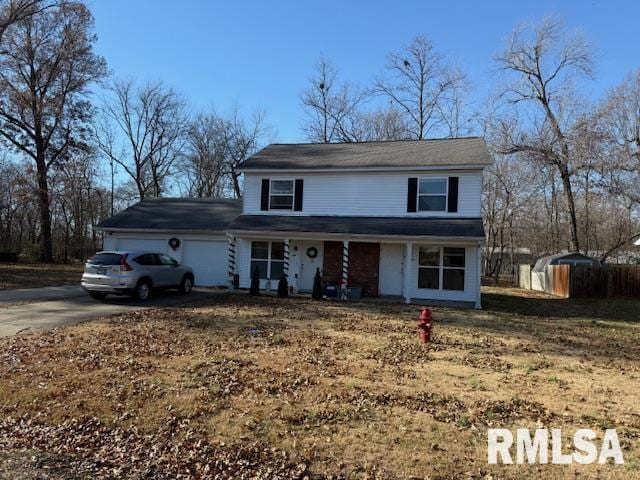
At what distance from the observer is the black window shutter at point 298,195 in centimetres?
1980

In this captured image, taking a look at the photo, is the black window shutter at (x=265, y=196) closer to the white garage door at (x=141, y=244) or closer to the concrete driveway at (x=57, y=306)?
the concrete driveway at (x=57, y=306)

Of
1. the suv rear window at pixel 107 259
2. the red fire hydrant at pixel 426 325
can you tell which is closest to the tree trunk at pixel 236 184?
the suv rear window at pixel 107 259

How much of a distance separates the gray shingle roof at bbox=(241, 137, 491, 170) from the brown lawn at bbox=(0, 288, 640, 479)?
878cm

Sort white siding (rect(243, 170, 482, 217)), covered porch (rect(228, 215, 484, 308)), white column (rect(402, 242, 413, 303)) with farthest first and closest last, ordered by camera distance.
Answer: white siding (rect(243, 170, 482, 217)) → covered porch (rect(228, 215, 484, 308)) → white column (rect(402, 242, 413, 303))

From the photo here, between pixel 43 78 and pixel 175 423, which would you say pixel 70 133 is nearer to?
pixel 43 78

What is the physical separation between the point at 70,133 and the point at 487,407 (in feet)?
127

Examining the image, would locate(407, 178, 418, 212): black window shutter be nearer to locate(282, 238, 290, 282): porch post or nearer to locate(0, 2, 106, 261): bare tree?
locate(282, 238, 290, 282): porch post

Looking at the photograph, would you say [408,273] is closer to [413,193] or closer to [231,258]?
[413,193]

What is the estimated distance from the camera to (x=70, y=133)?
120ft

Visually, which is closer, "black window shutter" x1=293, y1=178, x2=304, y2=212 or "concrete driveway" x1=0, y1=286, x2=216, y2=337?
"concrete driveway" x1=0, y1=286, x2=216, y2=337

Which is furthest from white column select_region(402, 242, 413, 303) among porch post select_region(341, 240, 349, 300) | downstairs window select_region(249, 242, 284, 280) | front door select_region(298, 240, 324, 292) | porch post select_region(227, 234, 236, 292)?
porch post select_region(227, 234, 236, 292)

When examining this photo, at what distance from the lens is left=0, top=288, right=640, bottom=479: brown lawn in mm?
4449

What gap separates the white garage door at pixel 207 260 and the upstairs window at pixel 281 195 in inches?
130

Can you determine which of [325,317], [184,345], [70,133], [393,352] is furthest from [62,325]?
[70,133]
